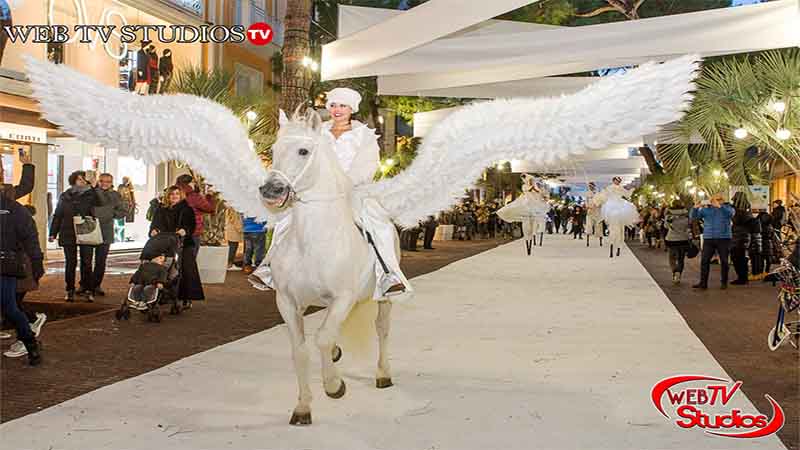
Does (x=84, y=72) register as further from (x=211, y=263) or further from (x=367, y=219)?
(x=367, y=219)

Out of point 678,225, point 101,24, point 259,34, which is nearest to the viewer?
point 678,225

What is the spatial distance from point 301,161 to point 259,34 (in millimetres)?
22675

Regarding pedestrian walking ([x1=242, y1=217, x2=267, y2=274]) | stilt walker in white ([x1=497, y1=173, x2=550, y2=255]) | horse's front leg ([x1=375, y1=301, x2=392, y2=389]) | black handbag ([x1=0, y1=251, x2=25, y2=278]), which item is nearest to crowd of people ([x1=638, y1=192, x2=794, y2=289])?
stilt walker in white ([x1=497, y1=173, x2=550, y2=255])

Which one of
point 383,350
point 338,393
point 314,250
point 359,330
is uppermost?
point 314,250

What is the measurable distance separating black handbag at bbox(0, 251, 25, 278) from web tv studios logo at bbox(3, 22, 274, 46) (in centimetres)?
1104

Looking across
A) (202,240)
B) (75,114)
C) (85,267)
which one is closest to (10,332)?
(85,267)

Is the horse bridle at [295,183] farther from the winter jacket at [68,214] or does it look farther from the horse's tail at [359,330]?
the winter jacket at [68,214]

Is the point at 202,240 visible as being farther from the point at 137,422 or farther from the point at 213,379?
the point at 137,422

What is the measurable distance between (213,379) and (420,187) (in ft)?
7.97

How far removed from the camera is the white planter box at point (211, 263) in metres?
13.9

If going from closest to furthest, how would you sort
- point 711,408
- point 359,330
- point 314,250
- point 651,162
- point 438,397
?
point 314,250, point 711,408, point 438,397, point 359,330, point 651,162

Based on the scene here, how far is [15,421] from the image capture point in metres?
5.19

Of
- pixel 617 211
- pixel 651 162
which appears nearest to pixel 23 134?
pixel 617 211

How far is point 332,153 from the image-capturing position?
521 centimetres
